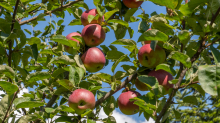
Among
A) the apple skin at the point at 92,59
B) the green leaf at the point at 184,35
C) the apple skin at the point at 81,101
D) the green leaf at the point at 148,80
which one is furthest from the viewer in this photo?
the apple skin at the point at 92,59

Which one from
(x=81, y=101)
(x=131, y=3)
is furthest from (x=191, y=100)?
(x=131, y=3)

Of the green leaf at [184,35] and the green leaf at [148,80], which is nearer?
the green leaf at [184,35]

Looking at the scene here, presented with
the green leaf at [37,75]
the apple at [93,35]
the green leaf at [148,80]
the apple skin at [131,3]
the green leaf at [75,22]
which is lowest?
the green leaf at [148,80]

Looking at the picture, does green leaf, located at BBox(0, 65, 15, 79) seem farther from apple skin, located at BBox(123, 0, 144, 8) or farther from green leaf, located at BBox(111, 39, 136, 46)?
apple skin, located at BBox(123, 0, 144, 8)

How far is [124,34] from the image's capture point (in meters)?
1.62

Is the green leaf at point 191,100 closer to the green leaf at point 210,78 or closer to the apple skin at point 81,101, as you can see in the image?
the green leaf at point 210,78

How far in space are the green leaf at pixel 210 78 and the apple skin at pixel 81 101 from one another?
0.70 metres

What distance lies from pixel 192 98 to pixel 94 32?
2.47 ft

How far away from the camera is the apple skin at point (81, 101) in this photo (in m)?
1.12

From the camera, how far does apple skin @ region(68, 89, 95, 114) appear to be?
1125 mm

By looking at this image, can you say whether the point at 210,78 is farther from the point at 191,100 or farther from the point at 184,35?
the point at 191,100

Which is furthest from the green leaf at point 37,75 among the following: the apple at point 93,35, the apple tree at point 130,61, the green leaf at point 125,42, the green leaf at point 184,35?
the green leaf at point 184,35

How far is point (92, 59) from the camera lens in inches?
50.5

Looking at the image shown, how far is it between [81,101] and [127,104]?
36 centimetres
